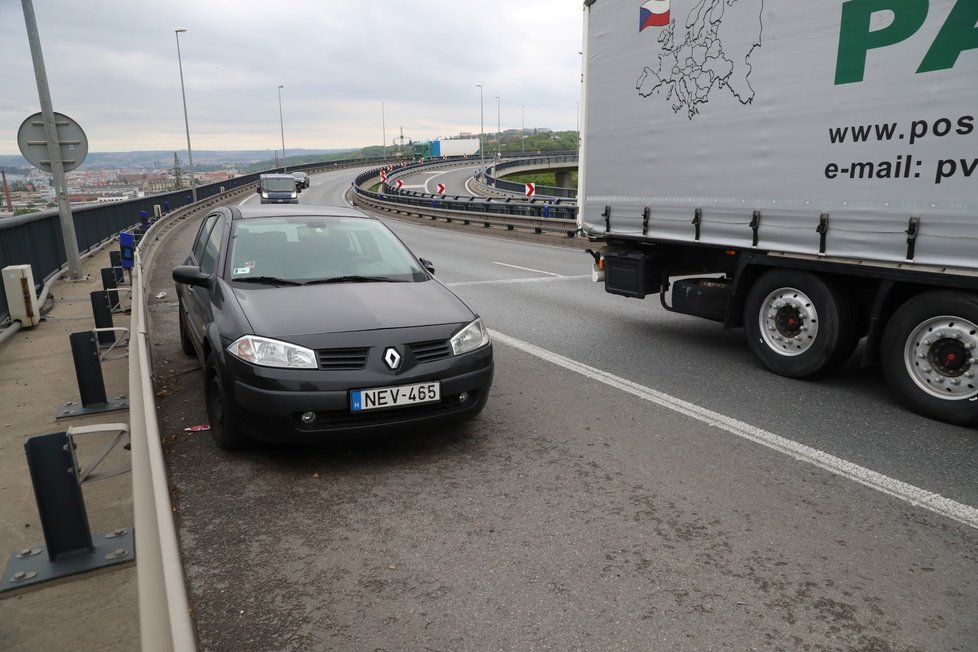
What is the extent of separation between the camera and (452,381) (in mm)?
4480

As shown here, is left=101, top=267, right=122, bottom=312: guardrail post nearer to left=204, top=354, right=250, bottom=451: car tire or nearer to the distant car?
left=204, top=354, right=250, bottom=451: car tire

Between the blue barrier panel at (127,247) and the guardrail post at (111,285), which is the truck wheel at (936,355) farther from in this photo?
the blue barrier panel at (127,247)

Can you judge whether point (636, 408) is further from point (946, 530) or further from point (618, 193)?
point (618, 193)

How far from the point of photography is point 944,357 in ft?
16.6

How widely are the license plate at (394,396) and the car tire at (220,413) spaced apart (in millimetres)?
810

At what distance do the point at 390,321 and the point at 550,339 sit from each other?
11.8ft

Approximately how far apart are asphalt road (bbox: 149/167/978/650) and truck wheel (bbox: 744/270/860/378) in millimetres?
256

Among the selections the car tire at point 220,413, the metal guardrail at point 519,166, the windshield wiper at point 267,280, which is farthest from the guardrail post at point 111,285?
the metal guardrail at point 519,166

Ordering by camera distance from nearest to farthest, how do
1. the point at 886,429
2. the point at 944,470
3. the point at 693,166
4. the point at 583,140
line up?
1. the point at 944,470
2. the point at 886,429
3. the point at 693,166
4. the point at 583,140

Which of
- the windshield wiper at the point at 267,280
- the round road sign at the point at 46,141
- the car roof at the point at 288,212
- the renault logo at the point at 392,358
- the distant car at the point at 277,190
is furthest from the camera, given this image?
the distant car at the point at 277,190

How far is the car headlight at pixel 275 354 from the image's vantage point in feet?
13.7

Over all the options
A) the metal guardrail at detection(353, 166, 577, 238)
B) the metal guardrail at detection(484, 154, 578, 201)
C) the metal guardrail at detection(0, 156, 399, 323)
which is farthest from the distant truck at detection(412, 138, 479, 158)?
the metal guardrail at detection(0, 156, 399, 323)

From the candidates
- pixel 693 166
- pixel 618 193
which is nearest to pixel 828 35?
pixel 693 166

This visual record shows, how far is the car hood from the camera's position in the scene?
439cm
